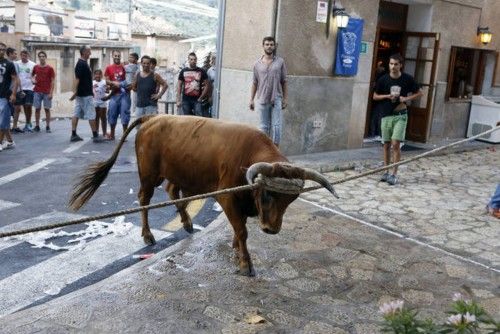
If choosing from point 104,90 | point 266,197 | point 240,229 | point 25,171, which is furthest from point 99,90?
point 266,197

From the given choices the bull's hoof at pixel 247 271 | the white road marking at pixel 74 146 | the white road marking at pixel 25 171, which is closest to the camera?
the bull's hoof at pixel 247 271

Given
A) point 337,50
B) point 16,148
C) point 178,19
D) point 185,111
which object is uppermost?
point 178,19

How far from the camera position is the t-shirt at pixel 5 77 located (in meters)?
10.2

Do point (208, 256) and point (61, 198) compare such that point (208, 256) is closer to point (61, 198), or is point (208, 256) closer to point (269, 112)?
point (61, 198)

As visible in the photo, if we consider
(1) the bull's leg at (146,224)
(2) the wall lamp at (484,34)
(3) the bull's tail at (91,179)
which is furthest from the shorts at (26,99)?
(2) the wall lamp at (484,34)

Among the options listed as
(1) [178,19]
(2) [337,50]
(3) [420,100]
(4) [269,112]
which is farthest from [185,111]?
(1) [178,19]

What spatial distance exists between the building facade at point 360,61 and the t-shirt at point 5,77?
13.2 ft

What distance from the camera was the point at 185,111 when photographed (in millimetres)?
11055

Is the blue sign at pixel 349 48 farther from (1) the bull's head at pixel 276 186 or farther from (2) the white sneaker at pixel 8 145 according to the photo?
(1) the bull's head at pixel 276 186

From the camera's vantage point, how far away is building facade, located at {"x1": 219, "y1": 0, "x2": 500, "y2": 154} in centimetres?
990

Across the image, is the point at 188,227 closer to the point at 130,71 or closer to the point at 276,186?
the point at 276,186

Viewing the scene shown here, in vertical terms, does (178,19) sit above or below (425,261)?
above

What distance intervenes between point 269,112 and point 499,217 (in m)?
3.98

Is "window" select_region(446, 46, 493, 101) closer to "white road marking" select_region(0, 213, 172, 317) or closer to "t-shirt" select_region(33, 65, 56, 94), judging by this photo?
"t-shirt" select_region(33, 65, 56, 94)
